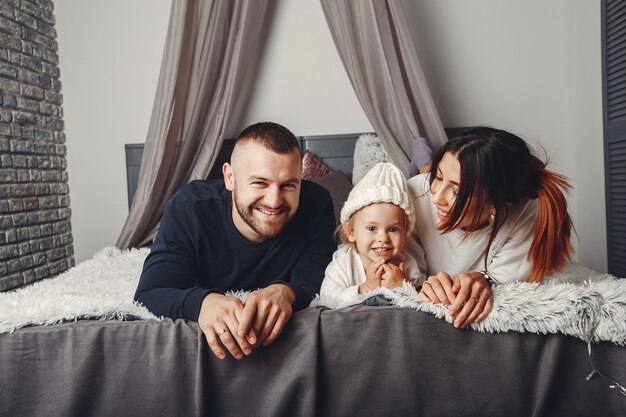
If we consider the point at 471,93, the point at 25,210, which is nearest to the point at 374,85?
the point at 471,93

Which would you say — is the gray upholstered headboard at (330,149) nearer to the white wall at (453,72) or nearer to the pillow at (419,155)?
the white wall at (453,72)

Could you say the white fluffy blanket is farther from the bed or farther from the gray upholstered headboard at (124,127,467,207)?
the gray upholstered headboard at (124,127,467,207)

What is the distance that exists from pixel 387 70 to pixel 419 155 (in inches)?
19.2

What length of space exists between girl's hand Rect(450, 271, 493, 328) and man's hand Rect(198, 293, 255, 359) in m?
0.50

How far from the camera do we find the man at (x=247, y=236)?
4.28ft

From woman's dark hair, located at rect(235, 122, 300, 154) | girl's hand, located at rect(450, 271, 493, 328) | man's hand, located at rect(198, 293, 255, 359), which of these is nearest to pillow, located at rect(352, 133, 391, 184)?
woman's dark hair, located at rect(235, 122, 300, 154)

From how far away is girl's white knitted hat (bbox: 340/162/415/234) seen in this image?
1.47m

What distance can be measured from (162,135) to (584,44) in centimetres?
239

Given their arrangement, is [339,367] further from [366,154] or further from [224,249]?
[366,154]

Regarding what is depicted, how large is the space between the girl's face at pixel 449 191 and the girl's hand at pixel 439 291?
254mm

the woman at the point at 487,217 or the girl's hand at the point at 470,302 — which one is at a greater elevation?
the woman at the point at 487,217

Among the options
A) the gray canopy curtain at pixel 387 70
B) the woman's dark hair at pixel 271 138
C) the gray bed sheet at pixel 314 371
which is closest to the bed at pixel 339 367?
the gray bed sheet at pixel 314 371

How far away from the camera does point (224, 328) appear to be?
110cm

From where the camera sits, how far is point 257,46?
112 inches
